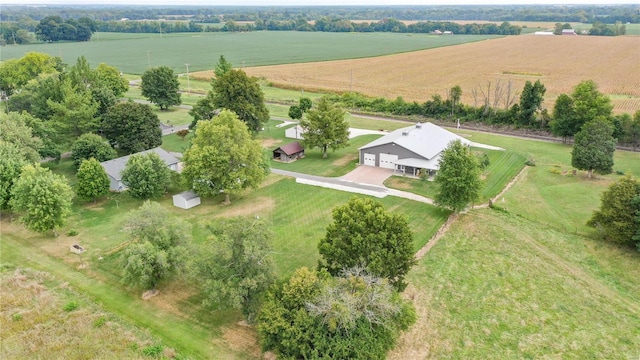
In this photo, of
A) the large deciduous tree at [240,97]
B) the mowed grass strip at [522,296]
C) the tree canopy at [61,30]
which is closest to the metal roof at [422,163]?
the mowed grass strip at [522,296]

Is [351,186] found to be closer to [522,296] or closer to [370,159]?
[370,159]

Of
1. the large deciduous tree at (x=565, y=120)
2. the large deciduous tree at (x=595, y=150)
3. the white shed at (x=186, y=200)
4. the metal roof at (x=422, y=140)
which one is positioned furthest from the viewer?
the large deciduous tree at (x=565, y=120)

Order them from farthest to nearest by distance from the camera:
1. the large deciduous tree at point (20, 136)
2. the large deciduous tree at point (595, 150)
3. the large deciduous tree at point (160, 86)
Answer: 1. the large deciduous tree at point (160, 86)
2. the large deciduous tree at point (595, 150)
3. the large deciduous tree at point (20, 136)

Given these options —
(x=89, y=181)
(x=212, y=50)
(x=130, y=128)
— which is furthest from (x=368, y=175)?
(x=212, y=50)

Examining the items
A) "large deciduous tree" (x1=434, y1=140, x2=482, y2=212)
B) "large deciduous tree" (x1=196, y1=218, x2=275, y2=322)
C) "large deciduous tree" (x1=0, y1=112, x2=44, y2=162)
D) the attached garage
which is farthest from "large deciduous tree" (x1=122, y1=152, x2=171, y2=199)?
"large deciduous tree" (x1=434, y1=140, x2=482, y2=212)

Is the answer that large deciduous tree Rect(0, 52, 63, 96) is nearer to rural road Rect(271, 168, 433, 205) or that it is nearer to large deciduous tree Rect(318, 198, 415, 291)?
rural road Rect(271, 168, 433, 205)

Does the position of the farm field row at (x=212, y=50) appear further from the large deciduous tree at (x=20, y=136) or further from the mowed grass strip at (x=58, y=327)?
the mowed grass strip at (x=58, y=327)

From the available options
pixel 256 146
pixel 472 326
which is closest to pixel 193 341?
pixel 472 326
